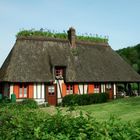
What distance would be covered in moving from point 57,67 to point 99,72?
17.3 ft

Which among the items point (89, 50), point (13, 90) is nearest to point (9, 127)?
point (13, 90)

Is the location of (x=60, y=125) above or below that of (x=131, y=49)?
below

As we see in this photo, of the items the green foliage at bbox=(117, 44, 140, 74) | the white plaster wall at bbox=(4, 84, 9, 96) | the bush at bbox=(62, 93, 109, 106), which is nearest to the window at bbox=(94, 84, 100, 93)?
the bush at bbox=(62, 93, 109, 106)

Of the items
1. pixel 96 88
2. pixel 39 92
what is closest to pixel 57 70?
pixel 39 92

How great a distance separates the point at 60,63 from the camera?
113 feet

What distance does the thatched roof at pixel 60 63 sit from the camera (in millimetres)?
32906

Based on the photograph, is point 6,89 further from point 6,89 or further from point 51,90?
point 51,90

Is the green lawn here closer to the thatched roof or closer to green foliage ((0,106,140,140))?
green foliage ((0,106,140,140))

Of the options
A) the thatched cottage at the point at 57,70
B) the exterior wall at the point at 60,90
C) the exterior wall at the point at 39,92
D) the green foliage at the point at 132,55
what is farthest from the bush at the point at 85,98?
the green foliage at the point at 132,55

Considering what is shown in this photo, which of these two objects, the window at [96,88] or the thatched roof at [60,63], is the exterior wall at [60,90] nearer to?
the thatched roof at [60,63]

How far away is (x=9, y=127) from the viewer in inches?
272

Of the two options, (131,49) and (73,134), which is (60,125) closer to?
(73,134)

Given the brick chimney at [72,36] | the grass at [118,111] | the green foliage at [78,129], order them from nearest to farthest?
the green foliage at [78,129] → the grass at [118,111] → the brick chimney at [72,36]

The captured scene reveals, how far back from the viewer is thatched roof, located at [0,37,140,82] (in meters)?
32.9
